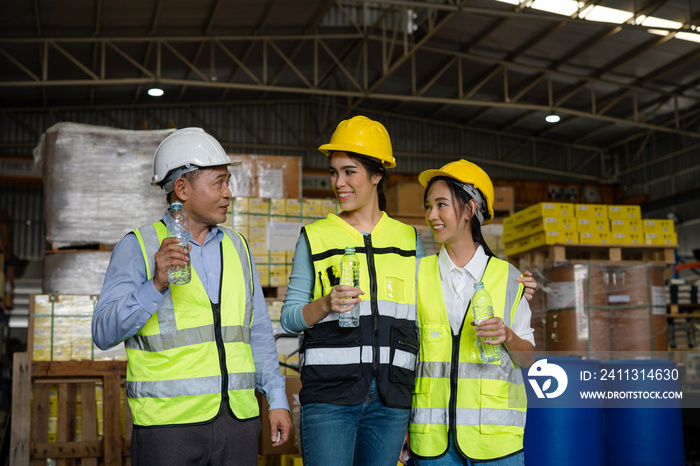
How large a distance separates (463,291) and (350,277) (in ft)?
1.75

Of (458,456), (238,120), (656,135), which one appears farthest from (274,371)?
(656,135)

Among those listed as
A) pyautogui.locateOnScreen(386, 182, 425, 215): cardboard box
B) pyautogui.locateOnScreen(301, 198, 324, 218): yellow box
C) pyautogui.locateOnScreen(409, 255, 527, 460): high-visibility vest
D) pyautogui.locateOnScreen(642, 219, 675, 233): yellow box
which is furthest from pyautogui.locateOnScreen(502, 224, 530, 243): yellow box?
pyautogui.locateOnScreen(409, 255, 527, 460): high-visibility vest

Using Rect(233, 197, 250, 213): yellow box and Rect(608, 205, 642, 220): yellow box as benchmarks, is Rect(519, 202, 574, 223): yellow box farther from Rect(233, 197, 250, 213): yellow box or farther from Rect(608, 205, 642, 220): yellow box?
Rect(233, 197, 250, 213): yellow box

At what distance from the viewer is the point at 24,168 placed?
17141 mm

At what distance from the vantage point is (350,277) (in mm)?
2680

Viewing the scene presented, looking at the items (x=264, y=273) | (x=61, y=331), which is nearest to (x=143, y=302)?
(x=61, y=331)

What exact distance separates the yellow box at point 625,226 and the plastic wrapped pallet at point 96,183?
4927 millimetres

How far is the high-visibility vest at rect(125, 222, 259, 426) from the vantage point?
243 cm

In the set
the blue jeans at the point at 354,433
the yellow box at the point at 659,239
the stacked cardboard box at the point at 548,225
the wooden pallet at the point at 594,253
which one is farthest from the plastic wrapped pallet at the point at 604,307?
the blue jeans at the point at 354,433

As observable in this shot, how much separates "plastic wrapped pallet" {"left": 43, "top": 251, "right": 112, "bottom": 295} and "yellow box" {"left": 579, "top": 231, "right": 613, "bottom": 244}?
498 cm

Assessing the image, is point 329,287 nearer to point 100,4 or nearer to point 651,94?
point 100,4

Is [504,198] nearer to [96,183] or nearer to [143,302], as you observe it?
[96,183]

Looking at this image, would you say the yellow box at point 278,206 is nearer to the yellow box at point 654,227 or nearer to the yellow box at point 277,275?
the yellow box at point 277,275

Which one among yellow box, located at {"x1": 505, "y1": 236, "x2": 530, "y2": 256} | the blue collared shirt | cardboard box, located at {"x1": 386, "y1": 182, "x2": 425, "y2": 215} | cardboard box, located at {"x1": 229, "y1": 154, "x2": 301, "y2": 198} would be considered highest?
cardboard box, located at {"x1": 386, "y1": 182, "x2": 425, "y2": 215}
